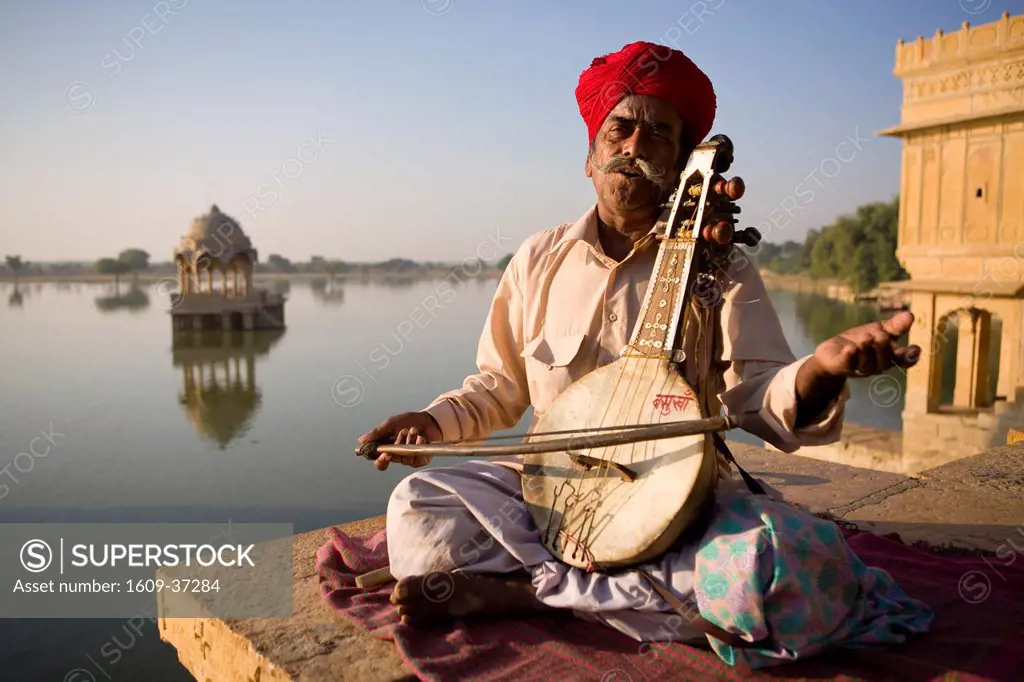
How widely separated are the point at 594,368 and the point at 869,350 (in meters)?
0.80

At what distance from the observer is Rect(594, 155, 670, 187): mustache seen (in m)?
1.97

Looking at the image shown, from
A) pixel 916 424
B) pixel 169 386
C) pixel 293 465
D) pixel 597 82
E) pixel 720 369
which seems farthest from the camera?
pixel 169 386

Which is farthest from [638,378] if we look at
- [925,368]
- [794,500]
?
[925,368]

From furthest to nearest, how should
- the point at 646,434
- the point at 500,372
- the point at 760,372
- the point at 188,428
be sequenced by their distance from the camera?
the point at 188,428
the point at 500,372
the point at 760,372
the point at 646,434

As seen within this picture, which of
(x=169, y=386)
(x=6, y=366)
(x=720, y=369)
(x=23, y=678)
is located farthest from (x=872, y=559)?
(x=6, y=366)

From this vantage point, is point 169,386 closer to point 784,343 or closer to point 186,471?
point 186,471

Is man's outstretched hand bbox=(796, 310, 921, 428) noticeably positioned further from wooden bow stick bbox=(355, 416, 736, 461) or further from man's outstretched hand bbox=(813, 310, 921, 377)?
wooden bow stick bbox=(355, 416, 736, 461)

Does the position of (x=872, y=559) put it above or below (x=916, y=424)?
above

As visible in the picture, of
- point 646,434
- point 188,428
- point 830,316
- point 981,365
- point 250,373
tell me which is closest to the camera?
point 646,434

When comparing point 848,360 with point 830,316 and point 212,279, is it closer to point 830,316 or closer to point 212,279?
point 212,279

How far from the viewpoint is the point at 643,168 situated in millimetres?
1972

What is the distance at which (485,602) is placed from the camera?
1.81 m

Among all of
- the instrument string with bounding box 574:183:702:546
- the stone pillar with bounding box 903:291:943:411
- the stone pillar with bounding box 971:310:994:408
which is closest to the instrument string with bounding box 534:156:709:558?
the instrument string with bounding box 574:183:702:546

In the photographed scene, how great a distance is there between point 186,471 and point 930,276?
14.4 m
